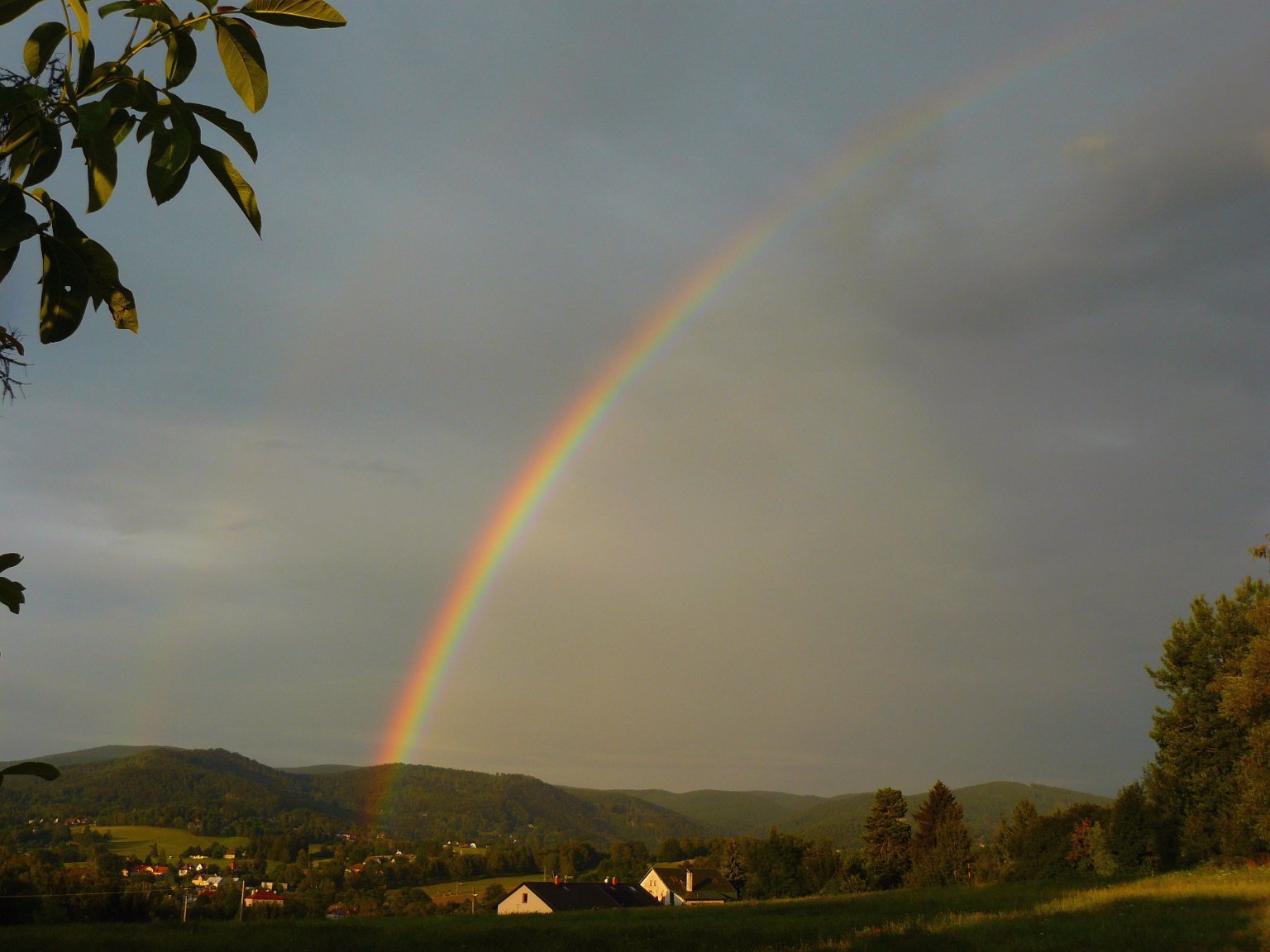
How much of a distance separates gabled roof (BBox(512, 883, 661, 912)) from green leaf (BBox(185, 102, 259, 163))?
5958cm

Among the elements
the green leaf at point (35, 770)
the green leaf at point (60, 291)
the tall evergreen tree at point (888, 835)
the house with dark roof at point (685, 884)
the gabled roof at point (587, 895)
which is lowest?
the house with dark roof at point (685, 884)

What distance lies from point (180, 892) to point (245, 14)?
1302 inches

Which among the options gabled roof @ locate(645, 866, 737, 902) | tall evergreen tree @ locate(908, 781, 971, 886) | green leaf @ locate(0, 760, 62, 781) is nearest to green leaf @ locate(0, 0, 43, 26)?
green leaf @ locate(0, 760, 62, 781)

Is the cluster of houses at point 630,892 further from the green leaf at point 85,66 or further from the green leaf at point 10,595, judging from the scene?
the green leaf at point 85,66

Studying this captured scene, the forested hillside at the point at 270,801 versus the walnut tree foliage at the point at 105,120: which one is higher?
the walnut tree foliage at the point at 105,120

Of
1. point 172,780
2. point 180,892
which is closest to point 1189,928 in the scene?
point 180,892

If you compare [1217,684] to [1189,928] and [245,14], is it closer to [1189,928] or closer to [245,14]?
[1189,928]

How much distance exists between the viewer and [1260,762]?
3173cm

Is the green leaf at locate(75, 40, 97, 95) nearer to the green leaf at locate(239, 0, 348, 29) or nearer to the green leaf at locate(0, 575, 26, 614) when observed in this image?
the green leaf at locate(239, 0, 348, 29)

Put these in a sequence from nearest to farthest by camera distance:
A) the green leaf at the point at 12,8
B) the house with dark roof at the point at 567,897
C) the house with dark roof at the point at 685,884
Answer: the green leaf at the point at 12,8
the house with dark roof at the point at 567,897
the house with dark roof at the point at 685,884

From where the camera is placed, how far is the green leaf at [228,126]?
1603 mm

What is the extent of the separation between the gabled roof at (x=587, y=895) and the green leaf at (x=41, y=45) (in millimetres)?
59704

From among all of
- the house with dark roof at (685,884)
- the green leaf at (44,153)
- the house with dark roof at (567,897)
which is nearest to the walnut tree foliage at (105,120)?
the green leaf at (44,153)

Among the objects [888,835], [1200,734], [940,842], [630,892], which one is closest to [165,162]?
[1200,734]
